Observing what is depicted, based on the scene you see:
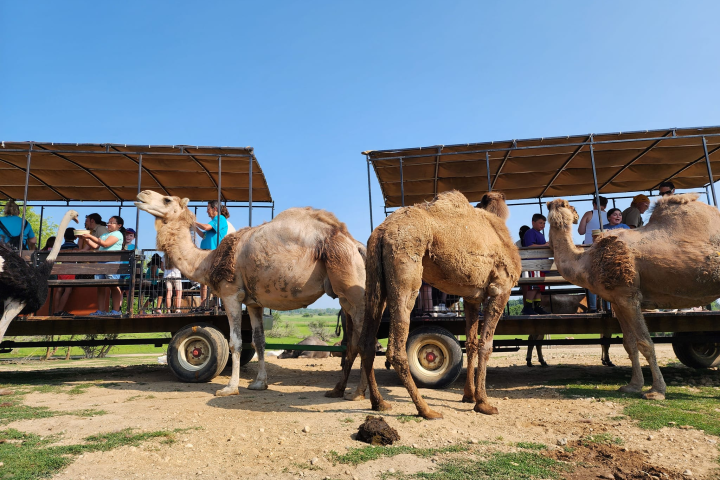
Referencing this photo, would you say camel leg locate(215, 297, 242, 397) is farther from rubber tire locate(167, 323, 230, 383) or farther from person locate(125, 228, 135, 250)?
person locate(125, 228, 135, 250)

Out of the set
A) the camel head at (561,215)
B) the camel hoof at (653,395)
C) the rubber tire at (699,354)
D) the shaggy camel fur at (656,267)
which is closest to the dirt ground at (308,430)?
the camel hoof at (653,395)

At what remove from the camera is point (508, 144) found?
878cm

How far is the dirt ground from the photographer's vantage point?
3.74 meters

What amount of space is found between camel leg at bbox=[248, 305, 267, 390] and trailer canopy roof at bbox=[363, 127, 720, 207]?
148 inches

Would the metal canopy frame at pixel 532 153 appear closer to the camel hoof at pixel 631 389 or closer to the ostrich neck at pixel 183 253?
the camel hoof at pixel 631 389

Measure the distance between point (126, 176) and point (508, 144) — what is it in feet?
31.3

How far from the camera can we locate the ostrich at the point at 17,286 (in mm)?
7539

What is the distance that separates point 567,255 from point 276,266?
4.76 meters

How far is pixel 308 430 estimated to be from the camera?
4.67 m

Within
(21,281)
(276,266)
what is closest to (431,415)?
(276,266)

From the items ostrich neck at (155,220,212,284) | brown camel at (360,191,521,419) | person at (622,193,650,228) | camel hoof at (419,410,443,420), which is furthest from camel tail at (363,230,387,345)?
person at (622,193,650,228)

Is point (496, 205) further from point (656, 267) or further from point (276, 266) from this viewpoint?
point (276, 266)

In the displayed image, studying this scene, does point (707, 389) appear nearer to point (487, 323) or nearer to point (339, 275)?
point (487, 323)

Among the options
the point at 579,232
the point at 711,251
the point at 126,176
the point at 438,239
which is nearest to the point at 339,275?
the point at 438,239
